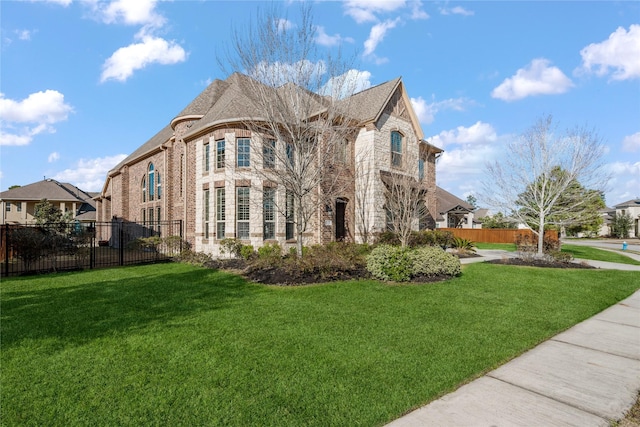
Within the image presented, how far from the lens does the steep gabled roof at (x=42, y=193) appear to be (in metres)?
38.0

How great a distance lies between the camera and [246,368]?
13.4ft

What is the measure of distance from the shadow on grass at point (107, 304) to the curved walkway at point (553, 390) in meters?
4.89

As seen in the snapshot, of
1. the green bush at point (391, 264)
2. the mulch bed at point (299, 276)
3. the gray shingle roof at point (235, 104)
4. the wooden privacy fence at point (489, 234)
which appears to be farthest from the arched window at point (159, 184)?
the wooden privacy fence at point (489, 234)

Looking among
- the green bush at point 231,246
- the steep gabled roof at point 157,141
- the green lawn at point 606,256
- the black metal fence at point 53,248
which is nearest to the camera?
the black metal fence at point 53,248

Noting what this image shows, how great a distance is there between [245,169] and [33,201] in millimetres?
37966

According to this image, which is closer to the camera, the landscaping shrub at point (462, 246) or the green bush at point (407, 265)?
the green bush at point (407, 265)

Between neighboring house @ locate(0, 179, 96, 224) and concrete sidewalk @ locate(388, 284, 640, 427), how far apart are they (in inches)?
1692

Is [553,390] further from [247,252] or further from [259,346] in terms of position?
[247,252]

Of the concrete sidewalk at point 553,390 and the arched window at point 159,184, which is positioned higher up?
the arched window at point 159,184

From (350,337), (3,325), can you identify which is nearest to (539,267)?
(350,337)

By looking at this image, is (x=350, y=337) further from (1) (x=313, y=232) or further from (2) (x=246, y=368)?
(1) (x=313, y=232)

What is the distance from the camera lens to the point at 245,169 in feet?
48.5

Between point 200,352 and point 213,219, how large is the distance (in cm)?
1175

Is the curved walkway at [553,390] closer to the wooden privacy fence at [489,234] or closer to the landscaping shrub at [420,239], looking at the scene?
the landscaping shrub at [420,239]
